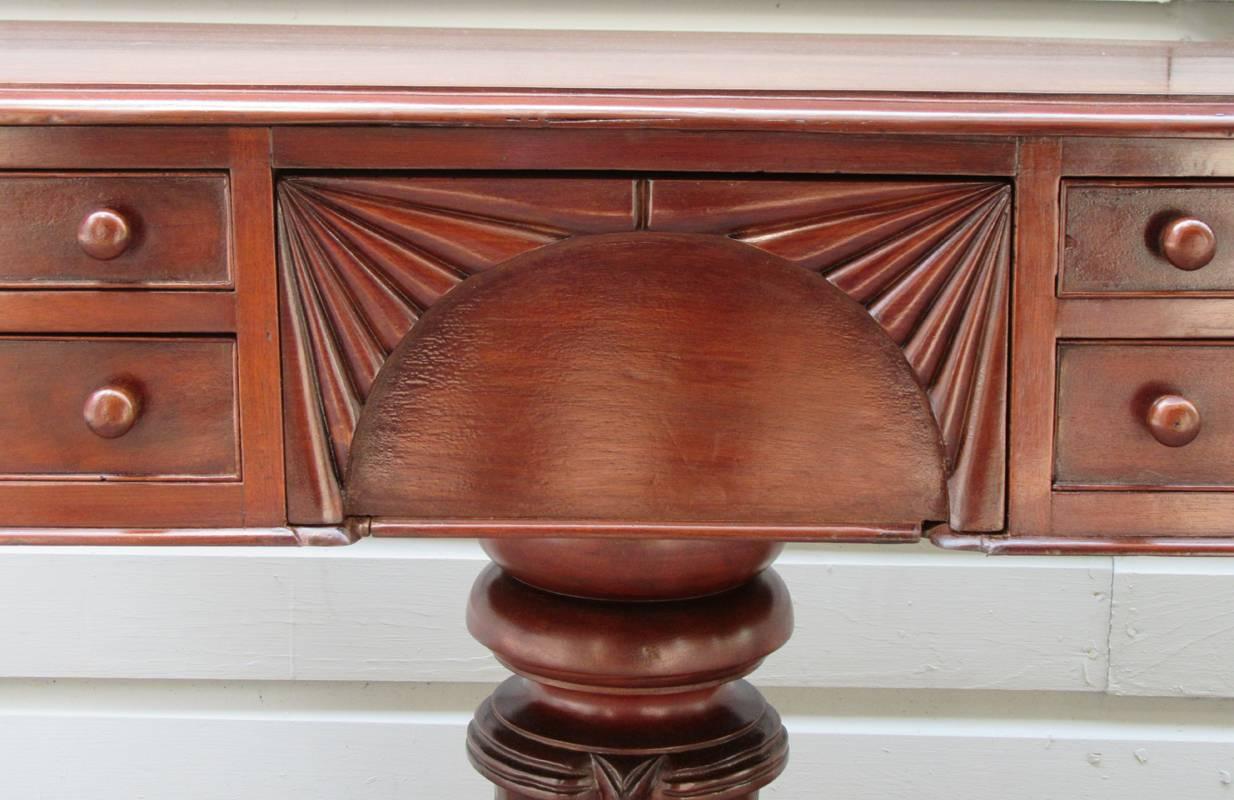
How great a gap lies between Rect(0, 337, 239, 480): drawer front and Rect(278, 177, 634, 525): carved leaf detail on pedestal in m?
0.03

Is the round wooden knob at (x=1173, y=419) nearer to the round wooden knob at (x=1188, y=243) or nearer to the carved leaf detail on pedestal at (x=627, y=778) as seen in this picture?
the round wooden knob at (x=1188, y=243)

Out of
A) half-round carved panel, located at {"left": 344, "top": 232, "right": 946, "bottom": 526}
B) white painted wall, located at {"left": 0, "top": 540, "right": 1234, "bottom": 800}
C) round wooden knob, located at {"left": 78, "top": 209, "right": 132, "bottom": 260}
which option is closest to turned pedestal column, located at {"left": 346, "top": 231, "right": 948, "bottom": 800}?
half-round carved panel, located at {"left": 344, "top": 232, "right": 946, "bottom": 526}

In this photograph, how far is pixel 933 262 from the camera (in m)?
0.41

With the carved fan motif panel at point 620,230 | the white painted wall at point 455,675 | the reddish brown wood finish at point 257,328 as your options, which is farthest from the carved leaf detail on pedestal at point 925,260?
the white painted wall at point 455,675

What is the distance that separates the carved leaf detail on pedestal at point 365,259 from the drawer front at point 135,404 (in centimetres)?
3

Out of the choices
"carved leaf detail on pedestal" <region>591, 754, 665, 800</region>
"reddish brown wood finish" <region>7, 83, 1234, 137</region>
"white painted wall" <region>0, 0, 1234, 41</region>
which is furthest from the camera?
"white painted wall" <region>0, 0, 1234, 41</region>

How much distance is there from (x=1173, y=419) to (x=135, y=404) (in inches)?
14.8

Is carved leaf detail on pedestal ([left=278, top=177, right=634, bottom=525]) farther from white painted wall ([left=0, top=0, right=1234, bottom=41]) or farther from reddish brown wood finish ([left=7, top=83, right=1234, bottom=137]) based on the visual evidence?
white painted wall ([left=0, top=0, right=1234, bottom=41])

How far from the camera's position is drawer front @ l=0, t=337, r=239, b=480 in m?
0.41

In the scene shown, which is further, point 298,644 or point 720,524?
point 298,644

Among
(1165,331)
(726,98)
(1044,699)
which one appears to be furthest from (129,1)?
(1044,699)

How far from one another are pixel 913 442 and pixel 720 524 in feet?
0.26

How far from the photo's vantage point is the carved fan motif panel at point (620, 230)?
1.32ft

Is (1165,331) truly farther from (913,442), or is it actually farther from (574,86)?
(574,86)
